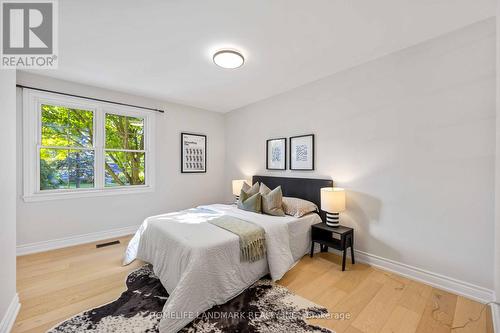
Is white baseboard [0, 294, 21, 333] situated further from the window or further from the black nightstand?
the black nightstand

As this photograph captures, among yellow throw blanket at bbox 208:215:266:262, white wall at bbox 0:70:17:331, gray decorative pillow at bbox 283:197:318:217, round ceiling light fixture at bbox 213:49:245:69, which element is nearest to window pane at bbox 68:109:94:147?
white wall at bbox 0:70:17:331

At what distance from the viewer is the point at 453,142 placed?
2.01 m

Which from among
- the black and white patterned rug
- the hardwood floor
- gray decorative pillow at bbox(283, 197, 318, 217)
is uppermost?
gray decorative pillow at bbox(283, 197, 318, 217)

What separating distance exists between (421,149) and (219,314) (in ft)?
8.51

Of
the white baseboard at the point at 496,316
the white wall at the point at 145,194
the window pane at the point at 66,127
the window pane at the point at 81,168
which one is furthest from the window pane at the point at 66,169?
the white baseboard at the point at 496,316

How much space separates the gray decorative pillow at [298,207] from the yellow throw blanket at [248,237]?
0.76 metres

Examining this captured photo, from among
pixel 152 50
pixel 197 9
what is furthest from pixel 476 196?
pixel 152 50

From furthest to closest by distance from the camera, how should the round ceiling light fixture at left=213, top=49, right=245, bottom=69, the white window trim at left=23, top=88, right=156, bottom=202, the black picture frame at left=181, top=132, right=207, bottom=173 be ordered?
the black picture frame at left=181, top=132, right=207, bottom=173, the white window trim at left=23, top=88, right=156, bottom=202, the round ceiling light fixture at left=213, top=49, right=245, bottom=69

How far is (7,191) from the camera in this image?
1600mm

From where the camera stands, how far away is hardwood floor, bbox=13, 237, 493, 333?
1.61m

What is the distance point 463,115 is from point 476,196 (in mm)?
778

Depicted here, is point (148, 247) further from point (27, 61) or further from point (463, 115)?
point (463, 115)

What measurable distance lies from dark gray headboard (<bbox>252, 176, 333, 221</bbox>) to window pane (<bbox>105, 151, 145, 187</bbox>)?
2.44 m

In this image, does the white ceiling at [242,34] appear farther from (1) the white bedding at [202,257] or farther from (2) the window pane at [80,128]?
(1) the white bedding at [202,257]
